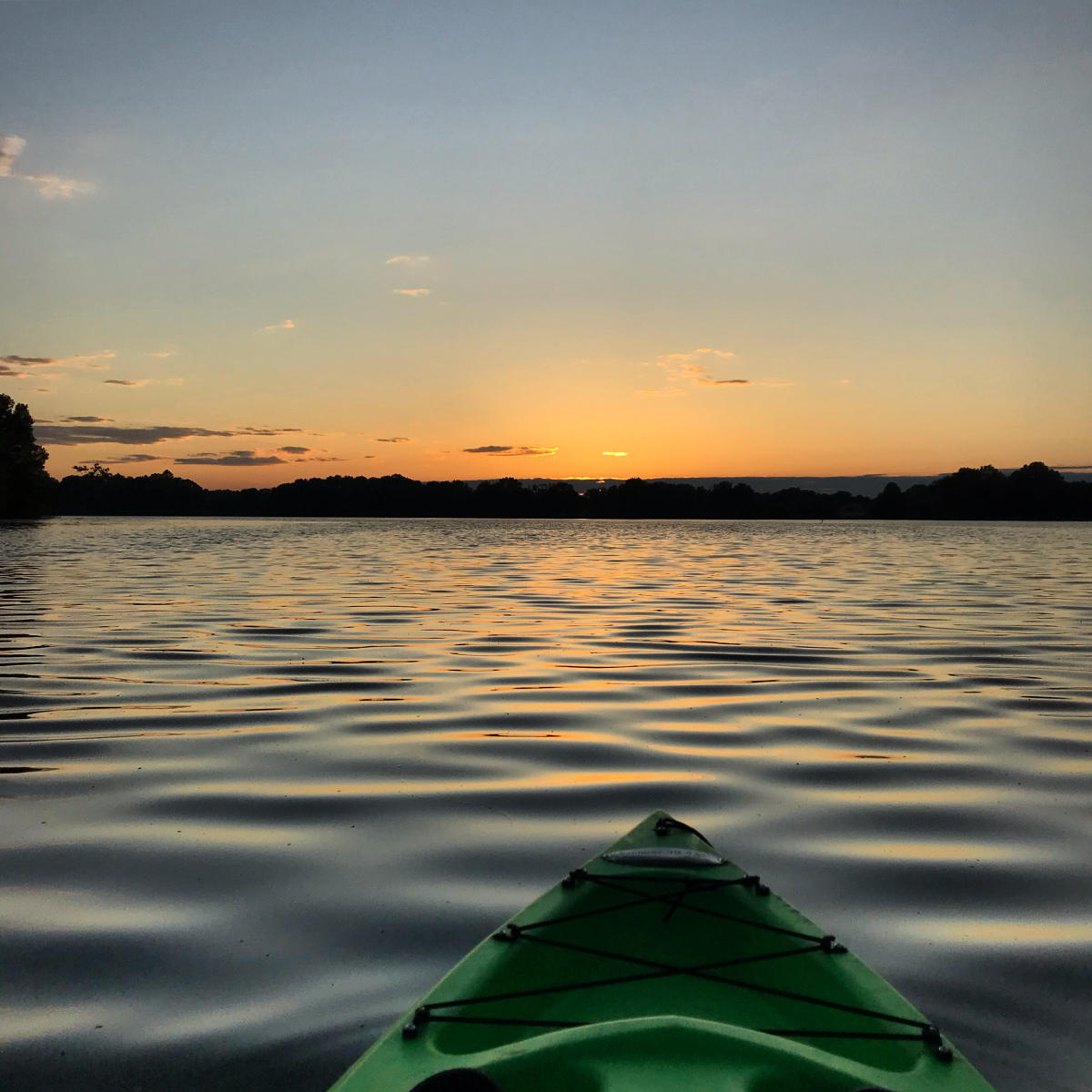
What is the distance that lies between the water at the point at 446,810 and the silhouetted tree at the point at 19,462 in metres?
76.6

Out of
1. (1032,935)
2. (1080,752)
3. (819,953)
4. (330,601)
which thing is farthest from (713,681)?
(330,601)

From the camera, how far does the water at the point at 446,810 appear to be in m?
3.18

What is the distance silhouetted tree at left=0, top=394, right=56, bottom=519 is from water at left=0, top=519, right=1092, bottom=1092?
76.6 metres

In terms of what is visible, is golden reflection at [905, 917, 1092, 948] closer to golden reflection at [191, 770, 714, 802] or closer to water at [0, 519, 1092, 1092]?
water at [0, 519, 1092, 1092]

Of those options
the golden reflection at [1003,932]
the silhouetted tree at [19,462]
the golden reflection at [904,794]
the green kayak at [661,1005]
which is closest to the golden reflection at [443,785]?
the golden reflection at [904,794]

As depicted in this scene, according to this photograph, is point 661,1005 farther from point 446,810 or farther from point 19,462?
point 19,462

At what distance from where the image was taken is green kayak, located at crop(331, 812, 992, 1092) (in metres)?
2.37

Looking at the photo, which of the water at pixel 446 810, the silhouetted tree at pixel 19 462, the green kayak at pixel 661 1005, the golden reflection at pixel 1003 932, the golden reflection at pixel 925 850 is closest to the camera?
the green kayak at pixel 661 1005

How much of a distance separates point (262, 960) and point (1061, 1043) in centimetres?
278

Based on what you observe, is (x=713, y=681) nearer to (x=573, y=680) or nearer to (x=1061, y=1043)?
(x=573, y=680)

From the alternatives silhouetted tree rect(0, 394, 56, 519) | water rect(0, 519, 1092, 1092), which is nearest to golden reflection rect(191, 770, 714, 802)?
water rect(0, 519, 1092, 1092)

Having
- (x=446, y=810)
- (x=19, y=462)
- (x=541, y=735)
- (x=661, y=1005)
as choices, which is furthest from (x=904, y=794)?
(x=19, y=462)

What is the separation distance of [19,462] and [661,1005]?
9099 cm

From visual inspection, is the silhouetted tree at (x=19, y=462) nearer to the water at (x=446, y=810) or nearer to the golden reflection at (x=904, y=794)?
the water at (x=446, y=810)
